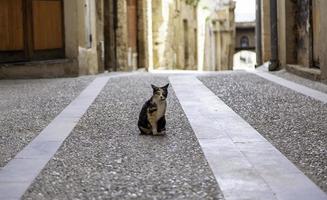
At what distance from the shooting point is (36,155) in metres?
4.55

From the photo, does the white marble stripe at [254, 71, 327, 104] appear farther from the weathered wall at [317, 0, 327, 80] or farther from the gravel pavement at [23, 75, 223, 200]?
the gravel pavement at [23, 75, 223, 200]

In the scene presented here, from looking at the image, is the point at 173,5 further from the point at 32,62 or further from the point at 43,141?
the point at 43,141

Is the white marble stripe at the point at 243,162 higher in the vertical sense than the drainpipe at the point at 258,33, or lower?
lower

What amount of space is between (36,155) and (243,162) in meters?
1.66

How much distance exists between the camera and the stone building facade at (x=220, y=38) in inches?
1406

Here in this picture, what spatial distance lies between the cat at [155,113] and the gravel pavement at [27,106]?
3.57 ft

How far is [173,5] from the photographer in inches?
1149

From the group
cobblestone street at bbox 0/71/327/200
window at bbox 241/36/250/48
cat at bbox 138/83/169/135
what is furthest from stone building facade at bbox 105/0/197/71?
window at bbox 241/36/250/48

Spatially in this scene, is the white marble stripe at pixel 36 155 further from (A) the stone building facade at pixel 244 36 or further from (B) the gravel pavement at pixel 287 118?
(A) the stone building facade at pixel 244 36

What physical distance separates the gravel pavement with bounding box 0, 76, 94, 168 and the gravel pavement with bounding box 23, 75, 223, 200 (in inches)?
18.1

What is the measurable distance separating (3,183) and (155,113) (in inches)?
70.3

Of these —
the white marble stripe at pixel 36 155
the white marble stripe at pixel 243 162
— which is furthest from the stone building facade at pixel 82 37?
the white marble stripe at pixel 243 162

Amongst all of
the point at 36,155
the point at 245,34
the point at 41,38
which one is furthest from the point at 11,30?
the point at 245,34

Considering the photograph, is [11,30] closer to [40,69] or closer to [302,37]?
[40,69]
